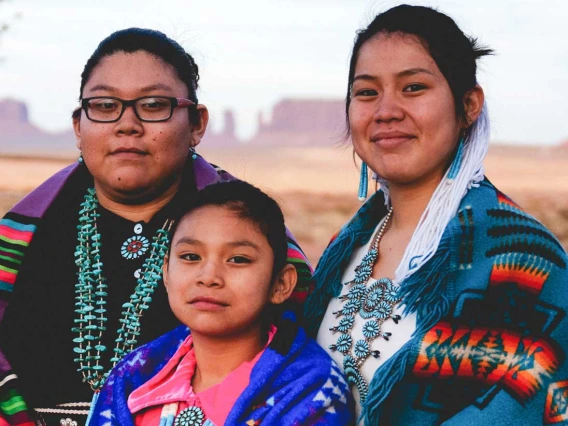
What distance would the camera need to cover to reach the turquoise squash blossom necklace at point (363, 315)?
113 inches

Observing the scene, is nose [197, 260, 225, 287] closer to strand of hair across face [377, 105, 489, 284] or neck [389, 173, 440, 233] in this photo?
strand of hair across face [377, 105, 489, 284]

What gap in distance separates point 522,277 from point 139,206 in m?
1.56

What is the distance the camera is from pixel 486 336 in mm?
2570

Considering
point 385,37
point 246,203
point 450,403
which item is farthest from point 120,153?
point 450,403

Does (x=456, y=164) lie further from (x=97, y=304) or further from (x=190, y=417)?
(x=97, y=304)

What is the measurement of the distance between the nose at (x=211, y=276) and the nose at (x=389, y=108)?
75 cm

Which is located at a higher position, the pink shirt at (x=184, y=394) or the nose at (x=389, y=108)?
the nose at (x=389, y=108)

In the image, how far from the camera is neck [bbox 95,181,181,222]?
3.39m

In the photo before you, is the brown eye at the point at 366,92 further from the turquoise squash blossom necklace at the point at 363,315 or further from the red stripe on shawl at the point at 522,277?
the red stripe on shawl at the point at 522,277

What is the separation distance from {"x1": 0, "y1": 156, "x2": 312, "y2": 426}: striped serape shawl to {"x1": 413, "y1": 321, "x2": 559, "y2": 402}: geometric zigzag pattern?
793 mm

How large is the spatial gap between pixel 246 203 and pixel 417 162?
1.96 ft

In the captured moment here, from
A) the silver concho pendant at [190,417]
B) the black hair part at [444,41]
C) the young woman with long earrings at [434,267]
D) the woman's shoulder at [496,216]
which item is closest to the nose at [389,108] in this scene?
the young woman with long earrings at [434,267]

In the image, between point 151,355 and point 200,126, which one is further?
point 200,126

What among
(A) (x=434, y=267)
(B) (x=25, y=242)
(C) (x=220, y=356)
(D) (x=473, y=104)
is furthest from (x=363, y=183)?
(B) (x=25, y=242)
